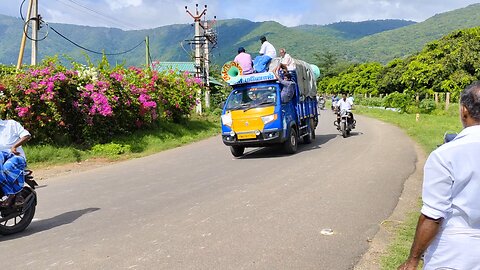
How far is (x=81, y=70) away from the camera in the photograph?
1559 cm

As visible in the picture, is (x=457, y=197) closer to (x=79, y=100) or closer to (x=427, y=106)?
(x=79, y=100)

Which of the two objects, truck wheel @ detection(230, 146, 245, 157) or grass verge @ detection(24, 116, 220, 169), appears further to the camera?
truck wheel @ detection(230, 146, 245, 157)

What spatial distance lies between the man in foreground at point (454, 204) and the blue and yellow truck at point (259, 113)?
10.2m

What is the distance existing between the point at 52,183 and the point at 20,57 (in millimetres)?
9555

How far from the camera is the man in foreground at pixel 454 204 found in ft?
7.43

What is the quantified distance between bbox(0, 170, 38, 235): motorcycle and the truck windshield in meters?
7.42

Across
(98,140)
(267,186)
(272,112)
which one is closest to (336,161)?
(272,112)

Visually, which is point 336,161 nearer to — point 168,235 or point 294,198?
point 294,198

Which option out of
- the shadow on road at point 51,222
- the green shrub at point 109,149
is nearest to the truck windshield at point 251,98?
the green shrub at point 109,149

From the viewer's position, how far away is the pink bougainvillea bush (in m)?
13.3

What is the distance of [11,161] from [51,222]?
1181 millimetres

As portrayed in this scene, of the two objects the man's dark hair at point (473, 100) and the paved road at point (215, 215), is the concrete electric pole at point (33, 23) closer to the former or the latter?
the paved road at point (215, 215)

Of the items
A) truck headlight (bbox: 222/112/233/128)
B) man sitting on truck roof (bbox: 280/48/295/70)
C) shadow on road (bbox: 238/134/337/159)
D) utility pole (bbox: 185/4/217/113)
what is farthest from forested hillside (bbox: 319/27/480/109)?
truck headlight (bbox: 222/112/233/128)

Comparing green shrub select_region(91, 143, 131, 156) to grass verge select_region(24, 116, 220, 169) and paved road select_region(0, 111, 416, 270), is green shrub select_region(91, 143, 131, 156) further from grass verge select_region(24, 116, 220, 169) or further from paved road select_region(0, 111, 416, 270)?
paved road select_region(0, 111, 416, 270)
